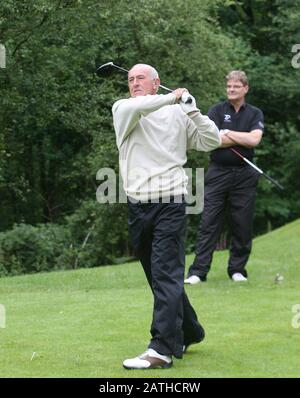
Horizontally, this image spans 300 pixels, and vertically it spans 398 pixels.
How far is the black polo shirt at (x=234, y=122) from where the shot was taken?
993cm

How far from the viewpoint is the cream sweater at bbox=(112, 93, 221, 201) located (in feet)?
19.8

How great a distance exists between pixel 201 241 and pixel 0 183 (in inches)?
435

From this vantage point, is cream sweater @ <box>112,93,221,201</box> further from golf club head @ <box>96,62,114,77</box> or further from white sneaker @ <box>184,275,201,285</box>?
white sneaker @ <box>184,275,201,285</box>

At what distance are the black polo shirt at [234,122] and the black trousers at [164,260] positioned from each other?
12.9ft

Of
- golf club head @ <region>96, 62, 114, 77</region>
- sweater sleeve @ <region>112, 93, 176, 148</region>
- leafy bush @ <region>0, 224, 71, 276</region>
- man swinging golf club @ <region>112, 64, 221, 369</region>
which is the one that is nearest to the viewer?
sweater sleeve @ <region>112, 93, 176, 148</region>

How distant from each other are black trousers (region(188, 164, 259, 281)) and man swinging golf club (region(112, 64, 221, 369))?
153 inches

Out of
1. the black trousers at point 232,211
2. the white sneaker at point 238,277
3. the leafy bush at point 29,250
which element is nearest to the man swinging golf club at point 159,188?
the black trousers at point 232,211

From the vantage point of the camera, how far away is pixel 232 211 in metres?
10.2

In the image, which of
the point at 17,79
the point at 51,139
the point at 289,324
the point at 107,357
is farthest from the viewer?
the point at 51,139

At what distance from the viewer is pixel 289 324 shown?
294 inches

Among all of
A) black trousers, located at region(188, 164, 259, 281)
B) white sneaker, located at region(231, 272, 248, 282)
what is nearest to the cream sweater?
black trousers, located at region(188, 164, 259, 281)

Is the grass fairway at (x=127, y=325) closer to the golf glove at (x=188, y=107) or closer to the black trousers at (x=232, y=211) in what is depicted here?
the black trousers at (x=232, y=211)
